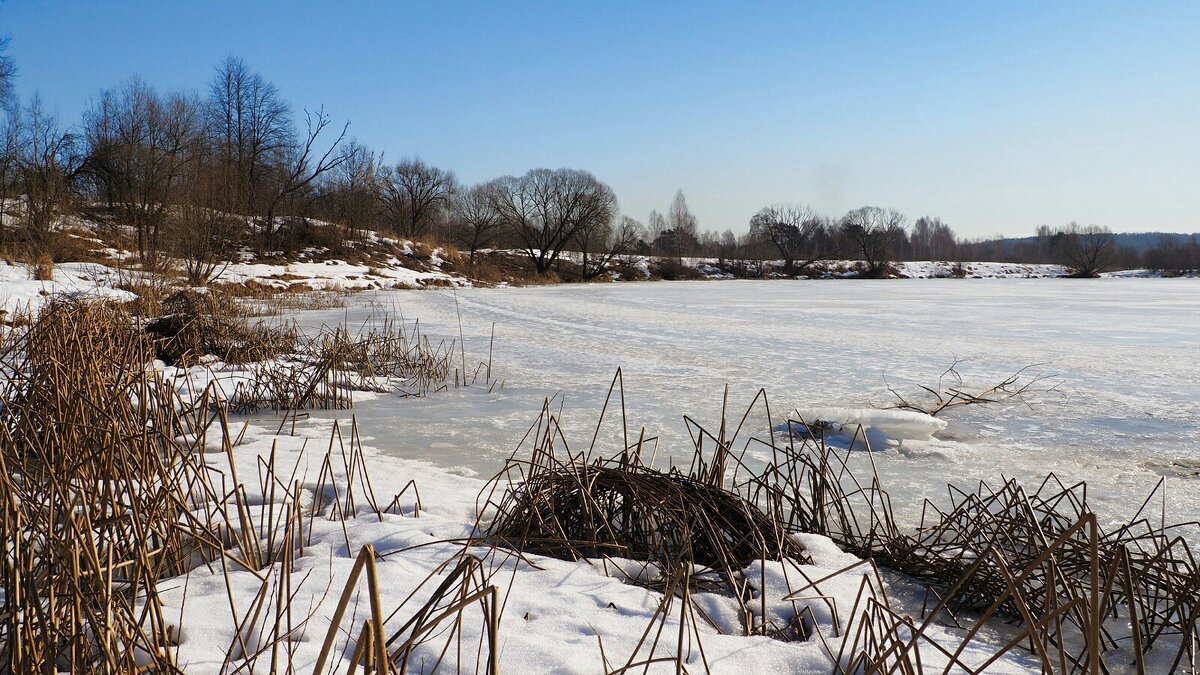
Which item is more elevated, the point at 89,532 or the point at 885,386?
the point at 89,532

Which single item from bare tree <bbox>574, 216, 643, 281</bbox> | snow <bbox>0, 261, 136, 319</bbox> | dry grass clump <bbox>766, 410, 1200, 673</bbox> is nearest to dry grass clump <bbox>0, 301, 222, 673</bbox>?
dry grass clump <bbox>766, 410, 1200, 673</bbox>

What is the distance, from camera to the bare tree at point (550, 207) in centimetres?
3844

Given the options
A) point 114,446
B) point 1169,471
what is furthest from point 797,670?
point 1169,471

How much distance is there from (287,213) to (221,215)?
18.6 meters

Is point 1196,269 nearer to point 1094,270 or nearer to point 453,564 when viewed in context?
point 1094,270

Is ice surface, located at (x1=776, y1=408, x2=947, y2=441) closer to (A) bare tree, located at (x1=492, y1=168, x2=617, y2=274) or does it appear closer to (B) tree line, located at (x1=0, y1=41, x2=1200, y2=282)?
(B) tree line, located at (x1=0, y1=41, x2=1200, y2=282)

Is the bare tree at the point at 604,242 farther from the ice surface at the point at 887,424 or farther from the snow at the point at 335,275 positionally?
the ice surface at the point at 887,424

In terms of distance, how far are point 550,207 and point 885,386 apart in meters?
34.5

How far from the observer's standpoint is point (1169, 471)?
11.7ft

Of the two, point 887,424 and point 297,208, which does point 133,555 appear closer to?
point 887,424

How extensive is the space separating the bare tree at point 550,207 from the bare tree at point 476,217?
584 mm

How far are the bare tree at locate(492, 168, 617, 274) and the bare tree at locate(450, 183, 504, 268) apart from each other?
58cm

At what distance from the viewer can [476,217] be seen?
4044 cm

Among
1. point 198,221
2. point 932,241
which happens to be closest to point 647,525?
point 198,221
